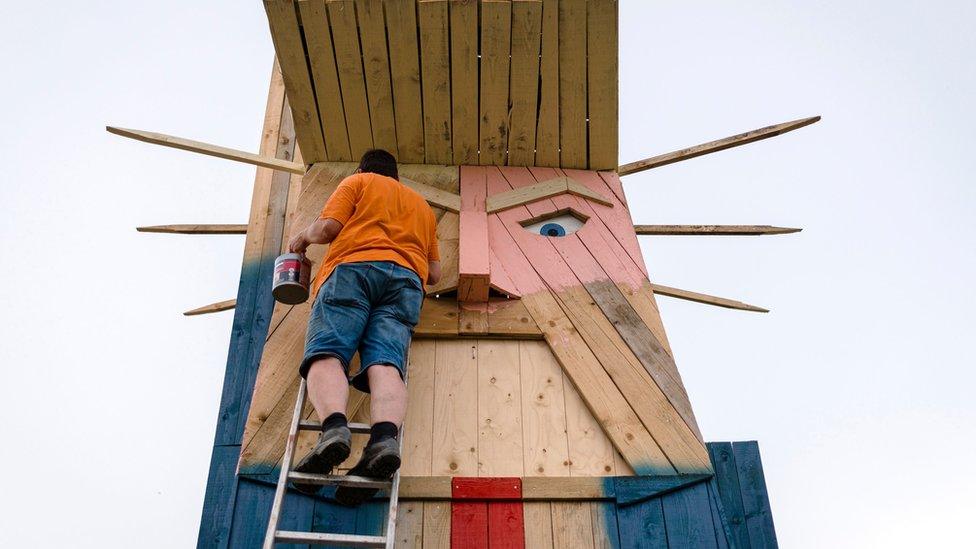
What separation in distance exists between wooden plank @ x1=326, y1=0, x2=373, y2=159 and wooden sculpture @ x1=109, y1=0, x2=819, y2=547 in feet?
0.05

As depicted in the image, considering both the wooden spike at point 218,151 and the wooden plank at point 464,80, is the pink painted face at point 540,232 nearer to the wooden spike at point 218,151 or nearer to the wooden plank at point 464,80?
the wooden plank at point 464,80

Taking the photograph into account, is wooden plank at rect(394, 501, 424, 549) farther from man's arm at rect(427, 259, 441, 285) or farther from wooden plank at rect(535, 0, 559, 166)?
wooden plank at rect(535, 0, 559, 166)

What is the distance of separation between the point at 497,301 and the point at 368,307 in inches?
45.0

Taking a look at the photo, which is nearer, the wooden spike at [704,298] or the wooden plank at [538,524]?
the wooden plank at [538,524]

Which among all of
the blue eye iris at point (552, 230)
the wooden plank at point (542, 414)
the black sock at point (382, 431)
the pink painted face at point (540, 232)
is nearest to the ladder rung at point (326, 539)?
the black sock at point (382, 431)

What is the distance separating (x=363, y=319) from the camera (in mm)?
4605

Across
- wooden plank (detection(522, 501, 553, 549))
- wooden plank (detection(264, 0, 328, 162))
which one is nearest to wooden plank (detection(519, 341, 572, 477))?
wooden plank (detection(522, 501, 553, 549))

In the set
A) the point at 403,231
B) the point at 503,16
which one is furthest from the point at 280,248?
the point at 503,16

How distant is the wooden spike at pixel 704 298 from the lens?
7.40 m

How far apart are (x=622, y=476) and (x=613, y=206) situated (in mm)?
2364

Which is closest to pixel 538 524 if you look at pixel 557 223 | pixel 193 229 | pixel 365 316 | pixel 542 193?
pixel 365 316

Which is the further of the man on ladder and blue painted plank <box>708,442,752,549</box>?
blue painted plank <box>708,442,752,549</box>

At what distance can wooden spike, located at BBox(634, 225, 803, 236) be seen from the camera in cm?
719

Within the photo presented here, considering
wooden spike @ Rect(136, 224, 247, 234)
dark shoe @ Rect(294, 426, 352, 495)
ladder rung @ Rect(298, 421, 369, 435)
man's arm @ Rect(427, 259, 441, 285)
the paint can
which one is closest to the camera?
dark shoe @ Rect(294, 426, 352, 495)
